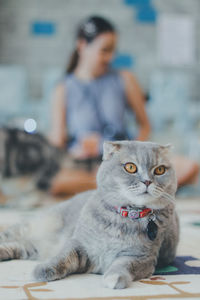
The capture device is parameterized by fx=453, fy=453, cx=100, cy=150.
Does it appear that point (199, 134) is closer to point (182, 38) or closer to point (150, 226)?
point (182, 38)

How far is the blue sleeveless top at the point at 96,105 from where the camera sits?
3.21m

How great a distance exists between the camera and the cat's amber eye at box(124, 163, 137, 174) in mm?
1126

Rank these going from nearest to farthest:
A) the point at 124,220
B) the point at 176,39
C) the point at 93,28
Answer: the point at 124,220 → the point at 93,28 → the point at 176,39

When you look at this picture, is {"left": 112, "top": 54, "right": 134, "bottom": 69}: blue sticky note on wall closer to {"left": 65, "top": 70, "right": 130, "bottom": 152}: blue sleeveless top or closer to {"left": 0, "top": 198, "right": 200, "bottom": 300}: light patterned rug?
{"left": 65, "top": 70, "right": 130, "bottom": 152}: blue sleeveless top

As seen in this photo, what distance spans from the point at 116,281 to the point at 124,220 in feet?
0.53

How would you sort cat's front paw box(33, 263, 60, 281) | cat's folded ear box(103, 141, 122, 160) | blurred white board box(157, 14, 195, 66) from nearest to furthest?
cat's front paw box(33, 263, 60, 281) < cat's folded ear box(103, 141, 122, 160) < blurred white board box(157, 14, 195, 66)

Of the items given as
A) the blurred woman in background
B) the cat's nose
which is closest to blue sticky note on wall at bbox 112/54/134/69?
the blurred woman in background

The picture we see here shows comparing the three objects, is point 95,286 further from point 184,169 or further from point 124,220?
point 184,169

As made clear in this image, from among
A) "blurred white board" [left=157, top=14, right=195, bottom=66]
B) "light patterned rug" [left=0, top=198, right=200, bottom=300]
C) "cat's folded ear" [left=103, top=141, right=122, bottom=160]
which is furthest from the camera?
"blurred white board" [left=157, top=14, right=195, bottom=66]

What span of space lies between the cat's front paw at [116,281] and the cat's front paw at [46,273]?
12 cm

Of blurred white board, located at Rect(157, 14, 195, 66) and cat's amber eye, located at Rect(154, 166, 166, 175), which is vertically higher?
blurred white board, located at Rect(157, 14, 195, 66)

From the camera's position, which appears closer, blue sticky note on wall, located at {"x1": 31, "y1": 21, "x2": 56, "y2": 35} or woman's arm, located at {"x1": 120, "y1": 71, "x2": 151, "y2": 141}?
woman's arm, located at {"x1": 120, "y1": 71, "x2": 151, "y2": 141}

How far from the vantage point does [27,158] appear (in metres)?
3.15

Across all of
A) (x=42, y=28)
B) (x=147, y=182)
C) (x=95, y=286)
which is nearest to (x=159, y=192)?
(x=147, y=182)
